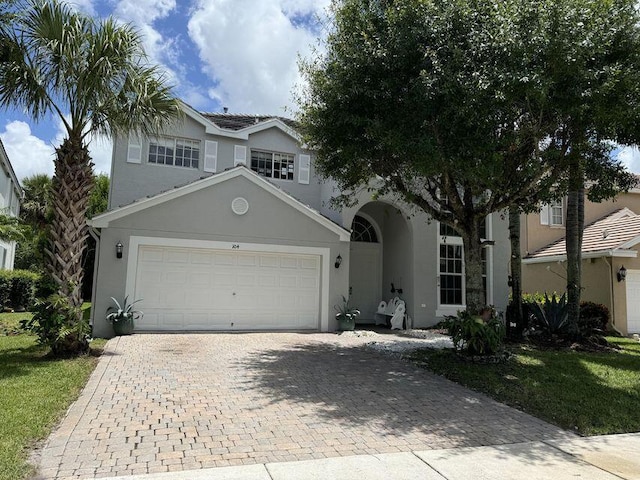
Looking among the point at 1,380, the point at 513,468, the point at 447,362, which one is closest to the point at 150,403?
the point at 1,380

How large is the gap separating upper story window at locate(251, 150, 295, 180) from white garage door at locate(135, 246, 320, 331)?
4.95 meters

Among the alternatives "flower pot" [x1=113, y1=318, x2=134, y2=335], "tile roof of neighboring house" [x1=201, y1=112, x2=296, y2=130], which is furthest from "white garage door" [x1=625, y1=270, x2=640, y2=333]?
"flower pot" [x1=113, y1=318, x2=134, y2=335]

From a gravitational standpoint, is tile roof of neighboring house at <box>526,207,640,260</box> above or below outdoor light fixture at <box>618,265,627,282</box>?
above

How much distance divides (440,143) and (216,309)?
7.98 m

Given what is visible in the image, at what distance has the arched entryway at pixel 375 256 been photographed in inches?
671

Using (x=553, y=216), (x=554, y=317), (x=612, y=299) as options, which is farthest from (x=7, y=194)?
(x=612, y=299)

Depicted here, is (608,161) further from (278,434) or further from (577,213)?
(278,434)

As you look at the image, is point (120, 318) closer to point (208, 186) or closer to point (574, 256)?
point (208, 186)

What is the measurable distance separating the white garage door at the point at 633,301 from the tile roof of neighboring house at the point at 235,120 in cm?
1370

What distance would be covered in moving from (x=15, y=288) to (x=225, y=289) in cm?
1148

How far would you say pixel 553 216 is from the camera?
71.3ft

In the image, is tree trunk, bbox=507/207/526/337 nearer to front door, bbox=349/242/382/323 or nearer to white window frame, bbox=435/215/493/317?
white window frame, bbox=435/215/493/317

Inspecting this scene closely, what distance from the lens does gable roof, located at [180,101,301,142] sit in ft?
56.2

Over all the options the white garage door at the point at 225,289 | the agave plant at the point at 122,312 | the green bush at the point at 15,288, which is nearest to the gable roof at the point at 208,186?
the white garage door at the point at 225,289
